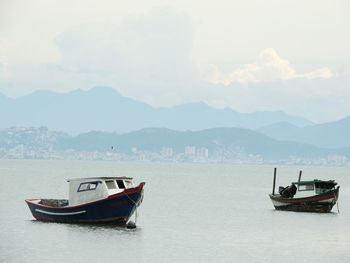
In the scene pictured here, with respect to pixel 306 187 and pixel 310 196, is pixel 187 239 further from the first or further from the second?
pixel 310 196

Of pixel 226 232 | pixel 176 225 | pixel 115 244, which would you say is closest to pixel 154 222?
pixel 176 225

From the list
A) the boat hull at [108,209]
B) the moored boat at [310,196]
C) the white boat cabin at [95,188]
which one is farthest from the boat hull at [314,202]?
the boat hull at [108,209]

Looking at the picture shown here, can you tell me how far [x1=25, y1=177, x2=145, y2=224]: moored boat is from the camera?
62.4 metres

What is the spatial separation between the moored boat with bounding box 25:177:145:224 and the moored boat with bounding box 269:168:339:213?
80.4 ft

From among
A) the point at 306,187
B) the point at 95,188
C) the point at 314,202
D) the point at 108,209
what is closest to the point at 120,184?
the point at 95,188

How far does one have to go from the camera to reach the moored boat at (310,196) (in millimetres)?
82312

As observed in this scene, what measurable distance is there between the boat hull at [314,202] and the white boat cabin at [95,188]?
2503cm

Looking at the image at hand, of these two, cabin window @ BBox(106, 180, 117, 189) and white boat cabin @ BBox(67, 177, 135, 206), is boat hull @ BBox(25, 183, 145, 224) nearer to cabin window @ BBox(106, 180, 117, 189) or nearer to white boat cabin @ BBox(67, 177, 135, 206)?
white boat cabin @ BBox(67, 177, 135, 206)

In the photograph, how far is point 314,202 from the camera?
274 feet

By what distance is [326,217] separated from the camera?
268 feet

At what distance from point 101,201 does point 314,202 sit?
29.2 meters

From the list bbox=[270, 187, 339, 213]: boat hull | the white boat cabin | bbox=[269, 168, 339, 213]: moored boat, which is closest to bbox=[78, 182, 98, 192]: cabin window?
the white boat cabin

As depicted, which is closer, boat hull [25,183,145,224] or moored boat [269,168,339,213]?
boat hull [25,183,145,224]

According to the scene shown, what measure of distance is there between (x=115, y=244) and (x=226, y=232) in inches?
604
